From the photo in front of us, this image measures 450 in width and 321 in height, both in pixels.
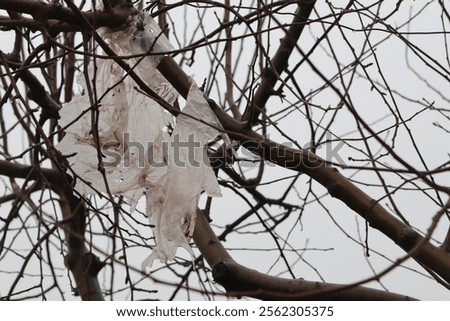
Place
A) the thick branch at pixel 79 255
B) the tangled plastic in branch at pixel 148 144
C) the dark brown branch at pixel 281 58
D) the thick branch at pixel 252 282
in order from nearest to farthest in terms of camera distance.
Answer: the thick branch at pixel 252 282
the tangled plastic in branch at pixel 148 144
the dark brown branch at pixel 281 58
the thick branch at pixel 79 255

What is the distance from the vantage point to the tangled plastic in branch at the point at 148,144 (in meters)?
1.98

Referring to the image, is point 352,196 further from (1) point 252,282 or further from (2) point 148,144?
(2) point 148,144

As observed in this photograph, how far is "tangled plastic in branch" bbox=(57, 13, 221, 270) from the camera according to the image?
6.48 ft

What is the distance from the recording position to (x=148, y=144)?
6.92ft

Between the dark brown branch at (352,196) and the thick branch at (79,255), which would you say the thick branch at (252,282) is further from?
the thick branch at (79,255)

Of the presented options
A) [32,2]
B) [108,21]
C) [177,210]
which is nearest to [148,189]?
[177,210]

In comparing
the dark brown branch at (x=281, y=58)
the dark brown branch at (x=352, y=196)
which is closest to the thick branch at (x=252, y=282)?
the dark brown branch at (x=352, y=196)

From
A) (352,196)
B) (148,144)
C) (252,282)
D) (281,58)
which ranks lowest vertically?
(252,282)

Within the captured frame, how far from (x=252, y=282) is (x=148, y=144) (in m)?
0.57

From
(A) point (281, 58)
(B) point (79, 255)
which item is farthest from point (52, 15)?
(B) point (79, 255)

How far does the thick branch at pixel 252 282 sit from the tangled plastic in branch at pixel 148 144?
0.49 feet

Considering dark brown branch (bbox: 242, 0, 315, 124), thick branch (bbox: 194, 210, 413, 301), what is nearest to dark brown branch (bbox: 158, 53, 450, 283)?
thick branch (bbox: 194, 210, 413, 301)

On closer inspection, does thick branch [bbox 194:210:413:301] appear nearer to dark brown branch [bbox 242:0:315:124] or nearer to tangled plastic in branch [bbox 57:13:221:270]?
tangled plastic in branch [bbox 57:13:221:270]

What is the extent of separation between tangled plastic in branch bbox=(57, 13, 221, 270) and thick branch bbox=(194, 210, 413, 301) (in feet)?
0.49
